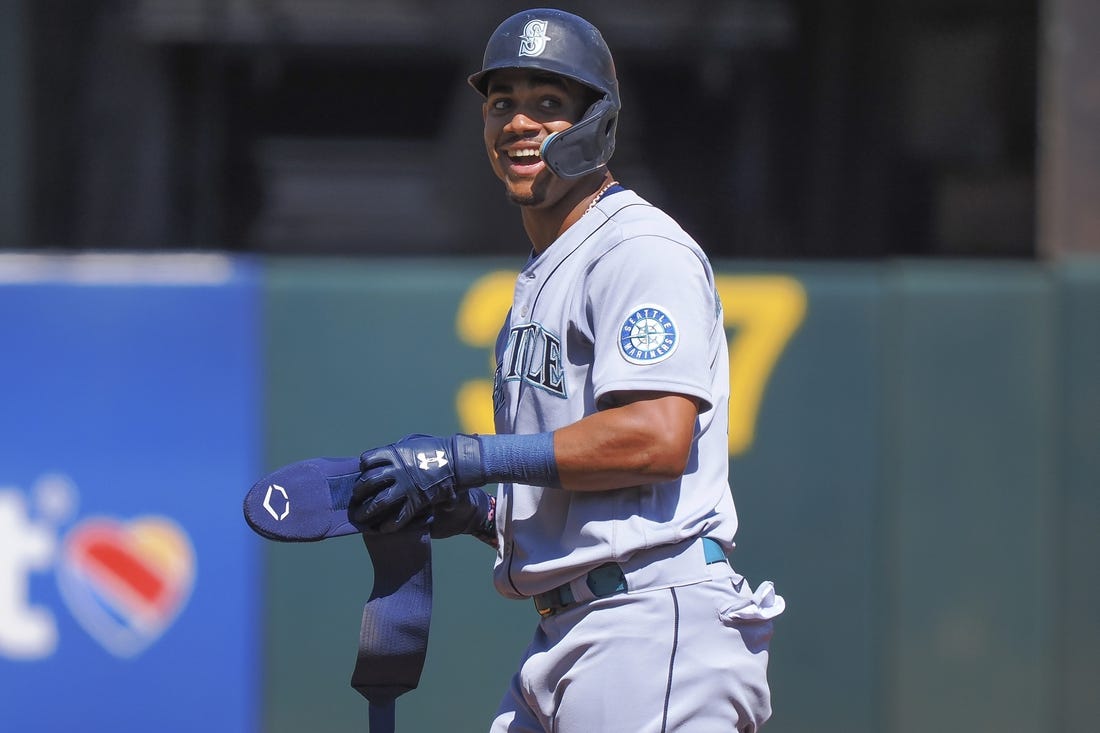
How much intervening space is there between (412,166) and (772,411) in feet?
4.82

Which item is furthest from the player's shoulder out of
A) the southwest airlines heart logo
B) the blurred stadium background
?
the southwest airlines heart logo

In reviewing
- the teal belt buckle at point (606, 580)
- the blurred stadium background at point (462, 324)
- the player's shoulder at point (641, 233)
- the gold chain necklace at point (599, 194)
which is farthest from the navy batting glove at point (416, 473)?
the blurred stadium background at point (462, 324)

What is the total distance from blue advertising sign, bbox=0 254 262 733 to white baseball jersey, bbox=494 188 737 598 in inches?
87.8

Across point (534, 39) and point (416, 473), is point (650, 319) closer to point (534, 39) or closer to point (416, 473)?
point (416, 473)

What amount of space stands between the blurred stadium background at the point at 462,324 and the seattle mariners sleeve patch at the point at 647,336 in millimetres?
2360

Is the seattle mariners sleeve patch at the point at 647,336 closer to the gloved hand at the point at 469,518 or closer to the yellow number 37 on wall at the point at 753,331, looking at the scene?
the gloved hand at the point at 469,518

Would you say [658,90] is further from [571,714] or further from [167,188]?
[571,714]

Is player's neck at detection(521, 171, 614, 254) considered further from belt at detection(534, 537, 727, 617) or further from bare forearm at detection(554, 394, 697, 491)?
belt at detection(534, 537, 727, 617)

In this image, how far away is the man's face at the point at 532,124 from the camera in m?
2.62

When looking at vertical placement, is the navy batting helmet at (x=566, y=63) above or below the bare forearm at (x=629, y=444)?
above

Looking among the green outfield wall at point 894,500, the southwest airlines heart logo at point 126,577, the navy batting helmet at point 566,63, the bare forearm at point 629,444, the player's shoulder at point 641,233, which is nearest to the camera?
the bare forearm at point 629,444

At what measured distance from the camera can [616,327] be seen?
7.77ft

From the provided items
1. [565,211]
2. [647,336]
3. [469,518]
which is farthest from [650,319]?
[469,518]

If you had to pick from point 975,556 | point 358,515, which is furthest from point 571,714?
point 975,556
